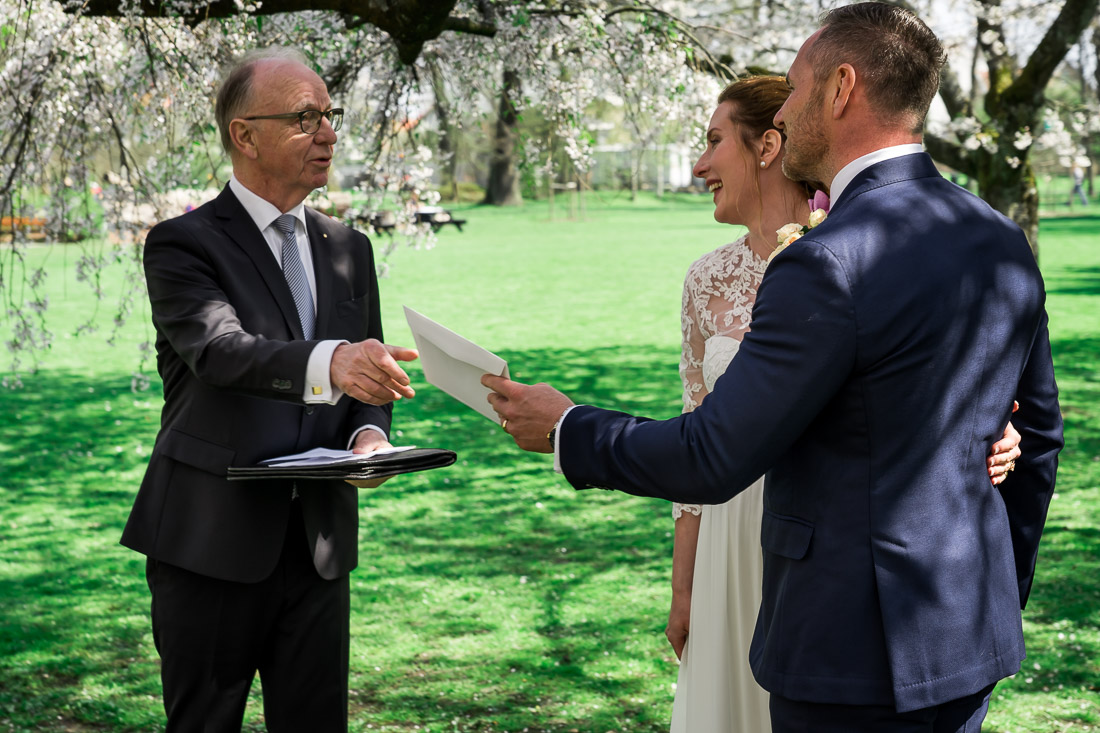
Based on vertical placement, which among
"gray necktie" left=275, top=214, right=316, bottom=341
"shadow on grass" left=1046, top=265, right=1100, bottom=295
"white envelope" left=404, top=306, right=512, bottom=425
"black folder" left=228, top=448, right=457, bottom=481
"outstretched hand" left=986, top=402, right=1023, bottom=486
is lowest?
"shadow on grass" left=1046, top=265, right=1100, bottom=295

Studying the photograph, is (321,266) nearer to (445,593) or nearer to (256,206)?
(256,206)

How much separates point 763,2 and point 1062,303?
9.15 m

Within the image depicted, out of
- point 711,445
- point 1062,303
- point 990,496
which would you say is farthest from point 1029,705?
point 1062,303

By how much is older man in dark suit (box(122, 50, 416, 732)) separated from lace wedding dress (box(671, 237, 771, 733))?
39.5 inches

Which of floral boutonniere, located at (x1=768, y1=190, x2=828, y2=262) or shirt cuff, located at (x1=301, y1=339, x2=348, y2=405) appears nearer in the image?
floral boutonniere, located at (x1=768, y1=190, x2=828, y2=262)

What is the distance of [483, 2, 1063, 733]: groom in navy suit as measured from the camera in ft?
6.22

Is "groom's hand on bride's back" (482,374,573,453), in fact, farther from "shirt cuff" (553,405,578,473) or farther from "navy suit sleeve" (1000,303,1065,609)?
"navy suit sleeve" (1000,303,1065,609)

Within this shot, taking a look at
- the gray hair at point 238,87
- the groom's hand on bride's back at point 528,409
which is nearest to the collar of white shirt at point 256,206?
the gray hair at point 238,87

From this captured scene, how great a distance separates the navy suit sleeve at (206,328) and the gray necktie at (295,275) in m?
0.22

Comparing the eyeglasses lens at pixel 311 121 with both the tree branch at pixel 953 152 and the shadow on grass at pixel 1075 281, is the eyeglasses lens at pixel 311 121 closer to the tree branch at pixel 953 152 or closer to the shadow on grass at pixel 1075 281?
the tree branch at pixel 953 152

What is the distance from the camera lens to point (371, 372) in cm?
260

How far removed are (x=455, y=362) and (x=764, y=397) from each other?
2.49 ft

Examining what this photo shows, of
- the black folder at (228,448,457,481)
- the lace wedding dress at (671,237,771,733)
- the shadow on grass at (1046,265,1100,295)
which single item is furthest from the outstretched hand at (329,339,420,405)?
the shadow on grass at (1046,265,1100,295)

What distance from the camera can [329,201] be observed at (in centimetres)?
770
